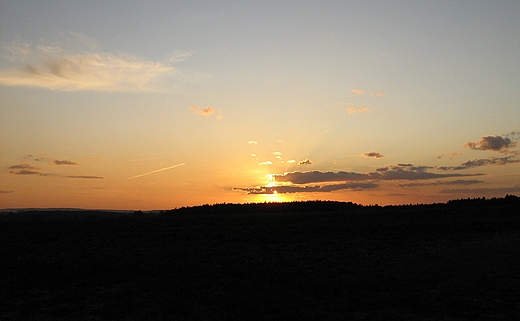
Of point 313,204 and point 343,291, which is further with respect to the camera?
point 313,204

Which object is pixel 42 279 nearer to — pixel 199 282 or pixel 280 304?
pixel 199 282

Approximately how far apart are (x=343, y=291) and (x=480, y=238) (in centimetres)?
1755

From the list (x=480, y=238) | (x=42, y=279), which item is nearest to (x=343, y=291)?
(x=42, y=279)

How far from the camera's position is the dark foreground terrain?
13.6 meters

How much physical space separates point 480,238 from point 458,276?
12893mm

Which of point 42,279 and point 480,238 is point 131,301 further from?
point 480,238

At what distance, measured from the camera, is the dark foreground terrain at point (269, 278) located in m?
13.6

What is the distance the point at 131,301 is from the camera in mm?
15117

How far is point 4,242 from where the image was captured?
32031 millimetres

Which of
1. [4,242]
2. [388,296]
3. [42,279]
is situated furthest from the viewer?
[4,242]

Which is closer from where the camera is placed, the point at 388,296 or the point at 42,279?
the point at 388,296

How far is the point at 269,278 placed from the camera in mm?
18203

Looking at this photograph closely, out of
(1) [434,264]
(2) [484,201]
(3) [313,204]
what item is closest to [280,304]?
(1) [434,264]

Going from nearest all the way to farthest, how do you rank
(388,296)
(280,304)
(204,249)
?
(280,304) → (388,296) → (204,249)
